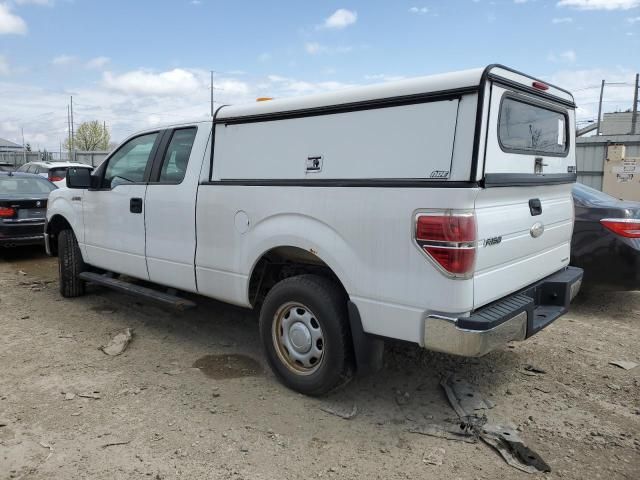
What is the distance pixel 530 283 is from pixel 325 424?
1.68m

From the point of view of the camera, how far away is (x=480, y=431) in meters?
3.20

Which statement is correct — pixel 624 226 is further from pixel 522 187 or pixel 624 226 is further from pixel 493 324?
pixel 493 324

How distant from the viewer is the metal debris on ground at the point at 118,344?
14.8 ft

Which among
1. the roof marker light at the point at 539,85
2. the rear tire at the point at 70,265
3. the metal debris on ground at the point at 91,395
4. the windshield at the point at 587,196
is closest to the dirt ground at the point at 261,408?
the metal debris on ground at the point at 91,395

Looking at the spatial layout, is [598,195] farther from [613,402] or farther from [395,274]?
[395,274]

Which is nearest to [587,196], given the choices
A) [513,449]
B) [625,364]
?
[625,364]

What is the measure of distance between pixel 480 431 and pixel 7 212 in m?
7.85

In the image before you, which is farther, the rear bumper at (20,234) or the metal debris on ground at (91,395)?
the rear bumper at (20,234)

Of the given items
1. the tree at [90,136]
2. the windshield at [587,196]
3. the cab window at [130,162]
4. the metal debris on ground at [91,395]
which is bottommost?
the metal debris on ground at [91,395]

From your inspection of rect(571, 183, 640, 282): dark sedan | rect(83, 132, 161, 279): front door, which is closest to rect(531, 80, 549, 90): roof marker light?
rect(571, 183, 640, 282): dark sedan

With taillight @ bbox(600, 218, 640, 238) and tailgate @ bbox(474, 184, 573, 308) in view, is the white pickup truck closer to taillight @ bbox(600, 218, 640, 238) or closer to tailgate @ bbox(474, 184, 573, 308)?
tailgate @ bbox(474, 184, 573, 308)

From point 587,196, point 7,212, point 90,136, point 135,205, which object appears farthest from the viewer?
point 90,136

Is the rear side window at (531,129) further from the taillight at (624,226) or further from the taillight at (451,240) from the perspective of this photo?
the taillight at (624,226)

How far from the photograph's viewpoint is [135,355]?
4465 millimetres
